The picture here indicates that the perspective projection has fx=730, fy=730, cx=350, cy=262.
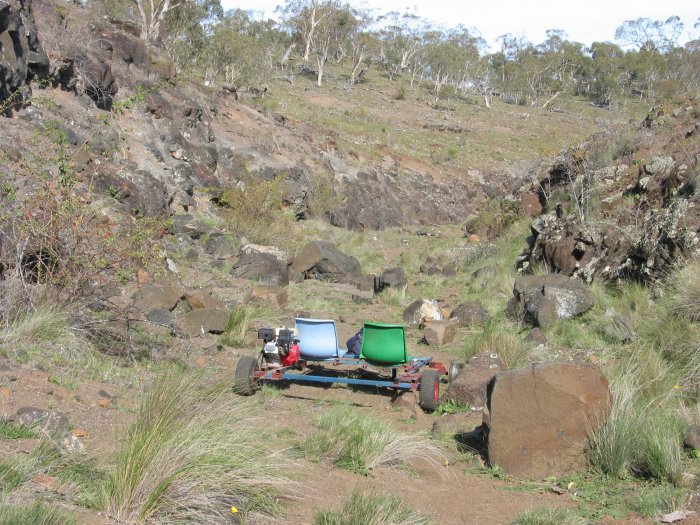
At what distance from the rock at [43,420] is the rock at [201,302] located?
6031mm

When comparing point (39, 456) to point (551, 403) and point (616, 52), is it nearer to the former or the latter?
point (551, 403)

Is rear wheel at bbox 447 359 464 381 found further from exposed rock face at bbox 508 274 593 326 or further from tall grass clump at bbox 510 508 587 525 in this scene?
tall grass clump at bbox 510 508 587 525

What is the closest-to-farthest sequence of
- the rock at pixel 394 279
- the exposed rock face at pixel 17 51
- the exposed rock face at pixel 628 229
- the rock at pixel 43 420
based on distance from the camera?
the rock at pixel 43 420
the exposed rock face at pixel 628 229
the exposed rock face at pixel 17 51
the rock at pixel 394 279

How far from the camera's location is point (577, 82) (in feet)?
269

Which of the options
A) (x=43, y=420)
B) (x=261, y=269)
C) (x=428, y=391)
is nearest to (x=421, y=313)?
(x=261, y=269)

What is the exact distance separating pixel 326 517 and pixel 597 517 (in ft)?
6.27

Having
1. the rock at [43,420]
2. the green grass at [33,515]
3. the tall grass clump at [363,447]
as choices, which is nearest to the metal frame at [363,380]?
the tall grass clump at [363,447]

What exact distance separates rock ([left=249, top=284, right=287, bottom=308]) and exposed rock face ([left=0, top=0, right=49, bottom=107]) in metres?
5.76

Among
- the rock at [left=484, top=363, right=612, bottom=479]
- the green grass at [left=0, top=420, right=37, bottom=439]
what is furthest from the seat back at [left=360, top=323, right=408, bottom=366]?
the green grass at [left=0, top=420, right=37, bottom=439]

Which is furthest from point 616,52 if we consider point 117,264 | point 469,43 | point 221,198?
point 117,264

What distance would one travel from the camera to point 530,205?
69.9 ft

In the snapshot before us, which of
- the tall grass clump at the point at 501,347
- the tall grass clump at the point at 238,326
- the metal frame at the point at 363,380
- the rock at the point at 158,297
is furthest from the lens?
the rock at the point at 158,297

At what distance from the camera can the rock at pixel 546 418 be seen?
5773mm

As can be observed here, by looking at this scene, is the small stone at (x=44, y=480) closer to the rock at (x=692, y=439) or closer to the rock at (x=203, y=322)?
the rock at (x=692, y=439)
